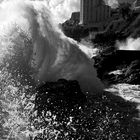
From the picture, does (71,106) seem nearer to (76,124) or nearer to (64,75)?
(76,124)

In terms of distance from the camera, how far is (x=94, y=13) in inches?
6112

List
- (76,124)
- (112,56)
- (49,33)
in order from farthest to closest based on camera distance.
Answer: (112,56) → (49,33) → (76,124)

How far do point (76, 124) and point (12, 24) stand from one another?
9.47 metres

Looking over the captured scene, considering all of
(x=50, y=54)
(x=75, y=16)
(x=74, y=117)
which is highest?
(x=75, y=16)

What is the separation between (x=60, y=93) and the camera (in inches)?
703

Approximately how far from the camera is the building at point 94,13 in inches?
5955

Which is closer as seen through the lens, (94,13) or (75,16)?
(94,13)

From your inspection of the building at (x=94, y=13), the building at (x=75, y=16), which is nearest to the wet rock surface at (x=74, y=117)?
the building at (x=94, y=13)

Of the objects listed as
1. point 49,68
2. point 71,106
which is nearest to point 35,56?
point 49,68

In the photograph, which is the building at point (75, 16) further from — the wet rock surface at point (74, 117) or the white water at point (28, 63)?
the wet rock surface at point (74, 117)

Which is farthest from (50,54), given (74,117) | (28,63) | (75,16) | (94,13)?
(75,16)

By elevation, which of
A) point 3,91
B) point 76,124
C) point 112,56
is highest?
point 112,56

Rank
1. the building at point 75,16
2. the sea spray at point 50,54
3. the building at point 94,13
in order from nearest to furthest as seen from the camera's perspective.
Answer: the sea spray at point 50,54 < the building at point 94,13 < the building at point 75,16

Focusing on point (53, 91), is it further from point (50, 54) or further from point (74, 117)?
point (50, 54)
